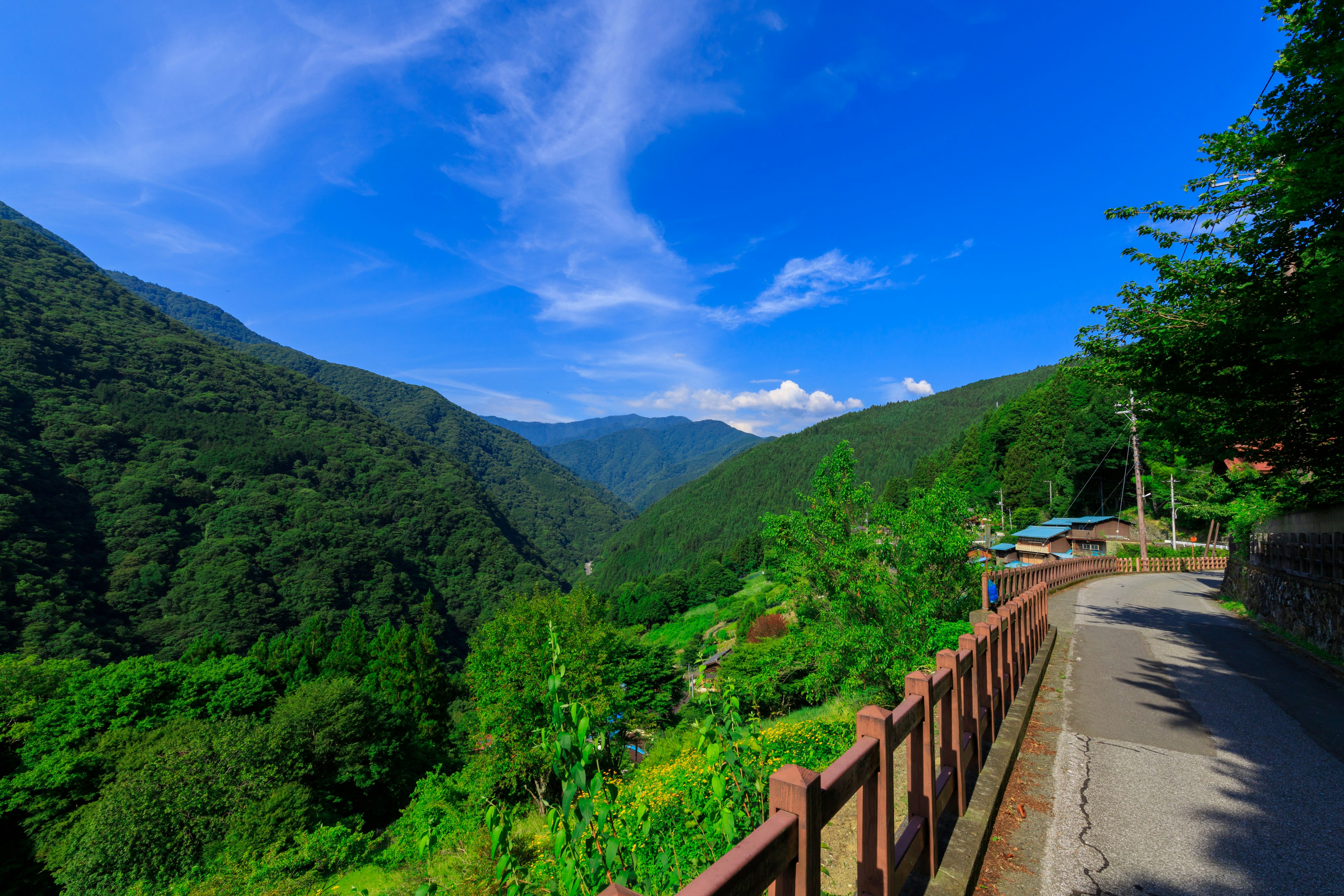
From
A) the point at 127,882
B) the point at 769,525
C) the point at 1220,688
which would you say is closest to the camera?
the point at 1220,688

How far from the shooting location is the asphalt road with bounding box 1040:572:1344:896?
3221mm

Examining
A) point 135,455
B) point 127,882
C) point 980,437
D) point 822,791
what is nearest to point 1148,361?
point 822,791

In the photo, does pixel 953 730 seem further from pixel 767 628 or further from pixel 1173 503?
pixel 1173 503

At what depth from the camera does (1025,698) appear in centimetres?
586

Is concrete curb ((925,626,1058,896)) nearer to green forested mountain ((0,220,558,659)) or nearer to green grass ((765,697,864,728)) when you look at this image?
green grass ((765,697,864,728))

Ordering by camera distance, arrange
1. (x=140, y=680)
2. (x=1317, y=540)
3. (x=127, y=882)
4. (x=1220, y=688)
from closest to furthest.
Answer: (x=1220, y=688) < (x=1317, y=540) < (x=127, y=882) < (x=140, y=680)

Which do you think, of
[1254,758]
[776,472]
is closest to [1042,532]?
[1254,758]

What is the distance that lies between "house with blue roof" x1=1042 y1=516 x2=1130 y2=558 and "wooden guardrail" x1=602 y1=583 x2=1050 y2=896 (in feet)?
156

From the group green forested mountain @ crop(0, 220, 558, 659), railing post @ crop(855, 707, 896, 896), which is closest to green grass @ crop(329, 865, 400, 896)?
railing post @ crop(855, 707, 896, 896)

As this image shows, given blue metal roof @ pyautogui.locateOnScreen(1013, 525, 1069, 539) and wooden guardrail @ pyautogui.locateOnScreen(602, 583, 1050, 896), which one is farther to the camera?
blue metal roof @ pyautogui.locateOnScreen(1013, 525, 1069, 539)

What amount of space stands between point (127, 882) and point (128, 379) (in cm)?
14631

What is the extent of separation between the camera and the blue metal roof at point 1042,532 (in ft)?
141

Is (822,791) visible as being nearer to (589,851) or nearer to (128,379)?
(589,851)

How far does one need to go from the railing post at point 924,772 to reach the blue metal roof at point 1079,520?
5157cm
